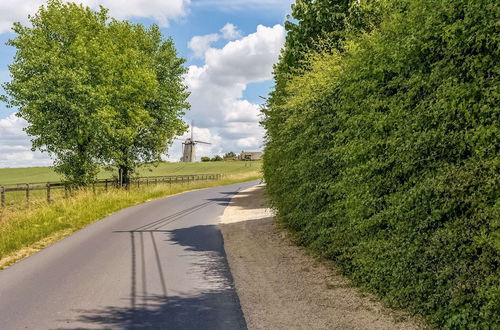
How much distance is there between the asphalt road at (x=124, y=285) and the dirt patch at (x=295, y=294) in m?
0.34

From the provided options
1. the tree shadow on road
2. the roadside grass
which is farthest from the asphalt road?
the roadside grass

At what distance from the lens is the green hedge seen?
4324 mm

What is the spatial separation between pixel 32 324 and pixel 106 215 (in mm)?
13098

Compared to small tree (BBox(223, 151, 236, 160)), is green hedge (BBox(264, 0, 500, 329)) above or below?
below

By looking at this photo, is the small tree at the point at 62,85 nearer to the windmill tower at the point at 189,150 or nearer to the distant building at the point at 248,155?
the windmill tower at the point at 189,150

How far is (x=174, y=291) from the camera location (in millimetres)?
7645

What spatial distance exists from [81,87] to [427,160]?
2487cm

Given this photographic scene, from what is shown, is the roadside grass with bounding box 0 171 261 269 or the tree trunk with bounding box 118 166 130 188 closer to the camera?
the roadside grass with bounding box 0 171 261 269

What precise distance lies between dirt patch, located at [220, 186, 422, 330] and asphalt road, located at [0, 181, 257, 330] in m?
0.34

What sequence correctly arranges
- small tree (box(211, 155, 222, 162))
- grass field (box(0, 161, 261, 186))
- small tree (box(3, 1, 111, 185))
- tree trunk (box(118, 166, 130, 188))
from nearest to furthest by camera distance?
small tree (box(3, 1, 111, 185)), tree trunk (box(118, 166, 130, 188)), grass field (box(0, 161, 261, 186)), small tree (box(211, 155, 222, 162))

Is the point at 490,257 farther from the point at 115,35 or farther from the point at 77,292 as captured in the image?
the point at 115,35

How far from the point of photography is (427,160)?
5117 mm

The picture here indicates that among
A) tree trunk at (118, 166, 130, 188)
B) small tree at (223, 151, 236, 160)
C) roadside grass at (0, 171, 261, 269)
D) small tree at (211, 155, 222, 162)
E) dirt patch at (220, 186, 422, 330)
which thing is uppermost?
small tree at (223, 151, 236, 160)

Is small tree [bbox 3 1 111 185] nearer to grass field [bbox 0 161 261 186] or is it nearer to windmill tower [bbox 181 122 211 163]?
grass field [bbox 0 161 261 186]
